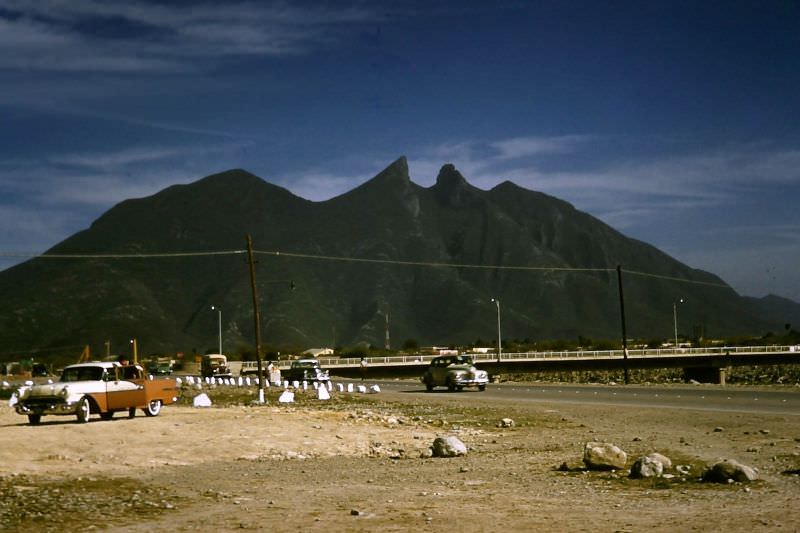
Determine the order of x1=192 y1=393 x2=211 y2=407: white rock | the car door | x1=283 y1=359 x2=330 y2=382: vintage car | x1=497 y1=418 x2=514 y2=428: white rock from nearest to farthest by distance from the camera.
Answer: x1=497 y1=418 x2=514 y2=428: white rock < the car door < x1=192 y1=393 x2=211 y2=407: white rock < x1=283 y1=359 x2=330 y2=382: vintage car

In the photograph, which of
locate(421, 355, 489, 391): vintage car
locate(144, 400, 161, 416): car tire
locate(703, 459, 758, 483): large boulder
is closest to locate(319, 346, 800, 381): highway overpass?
locate(421, 355, 489, 391): vintage car

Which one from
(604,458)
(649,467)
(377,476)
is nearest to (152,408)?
(377,476)

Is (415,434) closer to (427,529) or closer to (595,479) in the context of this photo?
(595,479)

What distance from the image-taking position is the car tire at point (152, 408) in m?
28.7

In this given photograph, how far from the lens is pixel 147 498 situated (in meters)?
13.5

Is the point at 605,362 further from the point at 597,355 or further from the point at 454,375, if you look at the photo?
the point at 454,375

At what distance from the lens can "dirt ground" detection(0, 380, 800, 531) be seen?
11.3m

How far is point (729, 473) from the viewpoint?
1373cm

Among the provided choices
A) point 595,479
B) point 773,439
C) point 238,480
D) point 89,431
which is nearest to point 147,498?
point 238,480

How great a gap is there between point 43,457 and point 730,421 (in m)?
17.1

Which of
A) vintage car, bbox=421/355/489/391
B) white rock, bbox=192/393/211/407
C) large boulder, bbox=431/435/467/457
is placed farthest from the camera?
vintage car, bbox=421/355/489/391

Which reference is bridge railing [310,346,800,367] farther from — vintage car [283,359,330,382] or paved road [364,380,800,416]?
paved road [364,380,800,416]

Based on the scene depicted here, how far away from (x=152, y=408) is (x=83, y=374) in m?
2.48

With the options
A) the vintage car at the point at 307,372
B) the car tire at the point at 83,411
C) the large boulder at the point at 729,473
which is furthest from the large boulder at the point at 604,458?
the vintage car at the point at 307,372
